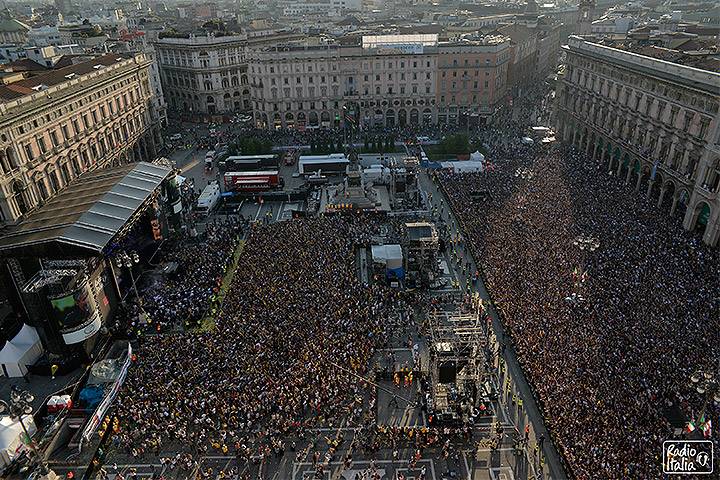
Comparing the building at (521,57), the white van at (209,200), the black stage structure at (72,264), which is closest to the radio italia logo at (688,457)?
the black stage structure at (72,264)

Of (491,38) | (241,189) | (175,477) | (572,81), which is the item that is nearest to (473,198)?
(241,189)

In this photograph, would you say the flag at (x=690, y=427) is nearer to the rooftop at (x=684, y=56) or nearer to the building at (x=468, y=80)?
the rooftop at (x=684, y=56)

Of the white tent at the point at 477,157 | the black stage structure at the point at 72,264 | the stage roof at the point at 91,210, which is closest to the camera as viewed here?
the black stage structure at the point at 72,264

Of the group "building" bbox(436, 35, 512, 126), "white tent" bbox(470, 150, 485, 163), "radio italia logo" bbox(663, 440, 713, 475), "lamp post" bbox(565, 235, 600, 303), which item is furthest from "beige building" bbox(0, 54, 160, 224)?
"radio italia logo" bbox(663, 440, 713, 475)

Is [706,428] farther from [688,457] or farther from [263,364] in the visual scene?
[263,364]

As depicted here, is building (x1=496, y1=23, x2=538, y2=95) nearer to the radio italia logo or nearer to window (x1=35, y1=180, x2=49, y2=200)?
window (x1=35, y1=180, x2=49, y2=200)
